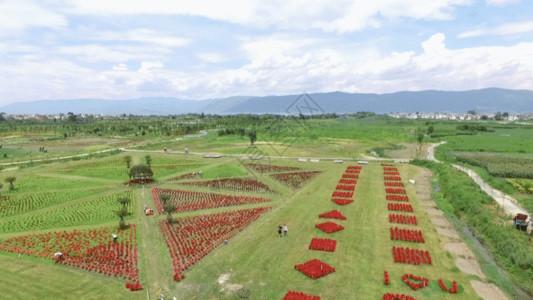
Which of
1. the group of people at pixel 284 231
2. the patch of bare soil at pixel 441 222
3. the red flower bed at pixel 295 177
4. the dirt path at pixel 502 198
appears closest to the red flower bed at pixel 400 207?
the patch of bare soil at pixel 441 222

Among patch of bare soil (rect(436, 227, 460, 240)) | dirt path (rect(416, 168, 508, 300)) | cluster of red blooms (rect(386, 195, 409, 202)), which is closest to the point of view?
dirt path (rect(416, 168, 508, 300))

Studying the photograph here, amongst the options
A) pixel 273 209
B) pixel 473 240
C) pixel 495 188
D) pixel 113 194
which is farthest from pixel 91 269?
pixel 495 188

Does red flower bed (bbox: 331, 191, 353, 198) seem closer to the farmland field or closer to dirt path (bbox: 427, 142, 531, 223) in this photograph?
the farmland field

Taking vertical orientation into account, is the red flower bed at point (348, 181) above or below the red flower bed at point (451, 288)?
above

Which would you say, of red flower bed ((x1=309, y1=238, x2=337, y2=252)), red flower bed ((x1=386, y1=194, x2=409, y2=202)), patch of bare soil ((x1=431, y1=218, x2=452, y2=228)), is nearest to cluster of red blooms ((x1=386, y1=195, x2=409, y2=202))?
red flower bed ((x1=386, y1=194, x2=409, y2=202))

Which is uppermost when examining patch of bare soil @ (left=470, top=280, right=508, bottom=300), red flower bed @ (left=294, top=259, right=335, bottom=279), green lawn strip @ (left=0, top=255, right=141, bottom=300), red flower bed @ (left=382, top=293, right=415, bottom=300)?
red flower bed @ (left=294, top=259, right=335, bottom=279)

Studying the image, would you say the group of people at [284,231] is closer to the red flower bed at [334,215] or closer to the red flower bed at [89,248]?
the red flower bed at [334,215]

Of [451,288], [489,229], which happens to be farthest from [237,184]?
[451,288]
